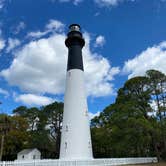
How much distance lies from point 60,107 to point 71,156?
1873cm

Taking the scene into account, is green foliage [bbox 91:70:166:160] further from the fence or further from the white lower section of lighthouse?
the white lower section of lighthouse

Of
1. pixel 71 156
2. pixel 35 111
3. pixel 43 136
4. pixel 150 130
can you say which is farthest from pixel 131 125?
pixel 35 111

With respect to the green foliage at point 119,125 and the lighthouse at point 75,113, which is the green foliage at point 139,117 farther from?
the lighthouse at point 75,113

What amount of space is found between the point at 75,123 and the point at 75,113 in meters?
0.78

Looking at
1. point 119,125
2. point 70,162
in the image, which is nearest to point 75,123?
point 70,162

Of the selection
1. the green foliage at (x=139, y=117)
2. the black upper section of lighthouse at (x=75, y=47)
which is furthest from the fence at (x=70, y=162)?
the black upper section of lighthouse at (x=75, y=47)

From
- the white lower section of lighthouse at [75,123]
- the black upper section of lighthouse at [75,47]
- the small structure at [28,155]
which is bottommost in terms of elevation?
the small structure at [28,155]

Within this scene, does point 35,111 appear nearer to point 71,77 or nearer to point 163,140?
point 71,77

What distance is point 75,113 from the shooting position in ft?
53.3

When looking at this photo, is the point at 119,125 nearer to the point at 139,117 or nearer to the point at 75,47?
the point at 139,117

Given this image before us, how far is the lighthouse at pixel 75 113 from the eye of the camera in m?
15.4

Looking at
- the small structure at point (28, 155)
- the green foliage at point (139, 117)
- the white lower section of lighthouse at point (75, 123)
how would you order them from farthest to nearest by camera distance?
the small structure at point (28, 155) < the green foliage at point (139, 117) < the white lower section of lighthouse at point (75, 123)

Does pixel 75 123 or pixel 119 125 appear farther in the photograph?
pixel 119 125

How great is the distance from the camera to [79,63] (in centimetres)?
1794
